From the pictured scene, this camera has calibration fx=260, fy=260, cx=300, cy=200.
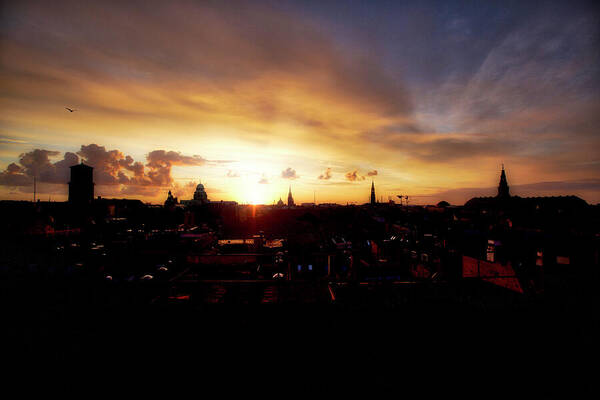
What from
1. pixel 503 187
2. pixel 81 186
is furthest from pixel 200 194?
pixel 503 187

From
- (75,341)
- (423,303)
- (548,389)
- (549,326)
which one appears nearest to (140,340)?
(75,341)

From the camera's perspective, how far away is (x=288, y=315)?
247 inches

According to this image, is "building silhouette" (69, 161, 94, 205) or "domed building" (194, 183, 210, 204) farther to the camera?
"domed building" (194, 183, 210, 204)

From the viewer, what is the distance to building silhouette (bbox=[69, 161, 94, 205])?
82875mm

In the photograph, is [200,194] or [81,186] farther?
[200,194]

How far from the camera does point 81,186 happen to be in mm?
83750

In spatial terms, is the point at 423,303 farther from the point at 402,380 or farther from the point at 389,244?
the point at 389,244

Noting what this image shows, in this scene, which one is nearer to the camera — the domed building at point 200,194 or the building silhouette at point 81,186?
the building silhouette at point 81,186

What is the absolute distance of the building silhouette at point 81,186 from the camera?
82875mm

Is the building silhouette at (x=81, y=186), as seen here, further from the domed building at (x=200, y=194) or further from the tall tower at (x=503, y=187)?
the tall tower at (x=503, y=187)

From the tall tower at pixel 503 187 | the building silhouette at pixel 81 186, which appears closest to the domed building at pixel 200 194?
the building silhouette at pixel 81 186

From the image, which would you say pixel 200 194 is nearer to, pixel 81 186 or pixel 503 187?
pixel 81 186

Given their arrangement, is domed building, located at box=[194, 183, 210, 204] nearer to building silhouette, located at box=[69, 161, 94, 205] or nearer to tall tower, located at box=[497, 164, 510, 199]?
building silhouette, located at box=[69, 161, 94, 205]

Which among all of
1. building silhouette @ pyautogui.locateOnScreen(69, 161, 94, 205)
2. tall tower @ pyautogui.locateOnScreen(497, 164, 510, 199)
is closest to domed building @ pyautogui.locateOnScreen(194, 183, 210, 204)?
building silhouette @ pyautogui.locateOnScreen(69, 161, 94, 205)
